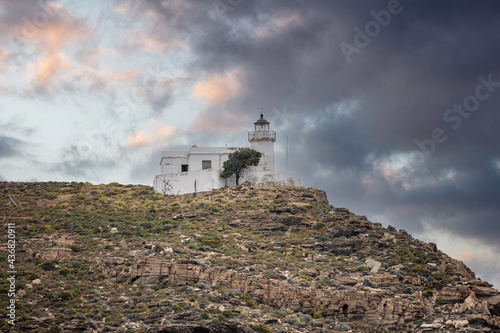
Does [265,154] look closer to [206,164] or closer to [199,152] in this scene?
[206,164]

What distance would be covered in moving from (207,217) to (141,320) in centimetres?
1861

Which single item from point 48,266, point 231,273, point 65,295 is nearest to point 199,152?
point 231,273

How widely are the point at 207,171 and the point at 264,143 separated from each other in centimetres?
801

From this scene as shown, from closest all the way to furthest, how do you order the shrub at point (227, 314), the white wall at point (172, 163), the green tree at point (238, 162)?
1. the shrub at point (227, 314)
2. the green tree at point (238, 162)
3. the white wall at point (172, 163)

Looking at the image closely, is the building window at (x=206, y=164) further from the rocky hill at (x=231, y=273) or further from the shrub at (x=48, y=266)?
the shrub at (x=48, y=266)

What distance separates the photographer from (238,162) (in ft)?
218

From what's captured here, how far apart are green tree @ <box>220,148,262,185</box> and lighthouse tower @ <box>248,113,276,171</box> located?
50.6 inches

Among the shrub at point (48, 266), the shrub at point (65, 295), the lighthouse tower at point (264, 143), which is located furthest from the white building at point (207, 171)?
the shrub at point (65, 295)

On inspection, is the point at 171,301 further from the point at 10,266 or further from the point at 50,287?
the point at 10,266

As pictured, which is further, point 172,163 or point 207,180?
point 172,163

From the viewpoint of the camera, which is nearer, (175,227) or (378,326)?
(378,326)

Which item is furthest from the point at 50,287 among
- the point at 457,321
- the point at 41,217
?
the point at 457,321

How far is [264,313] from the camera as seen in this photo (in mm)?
42250

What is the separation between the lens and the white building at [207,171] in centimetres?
6444
